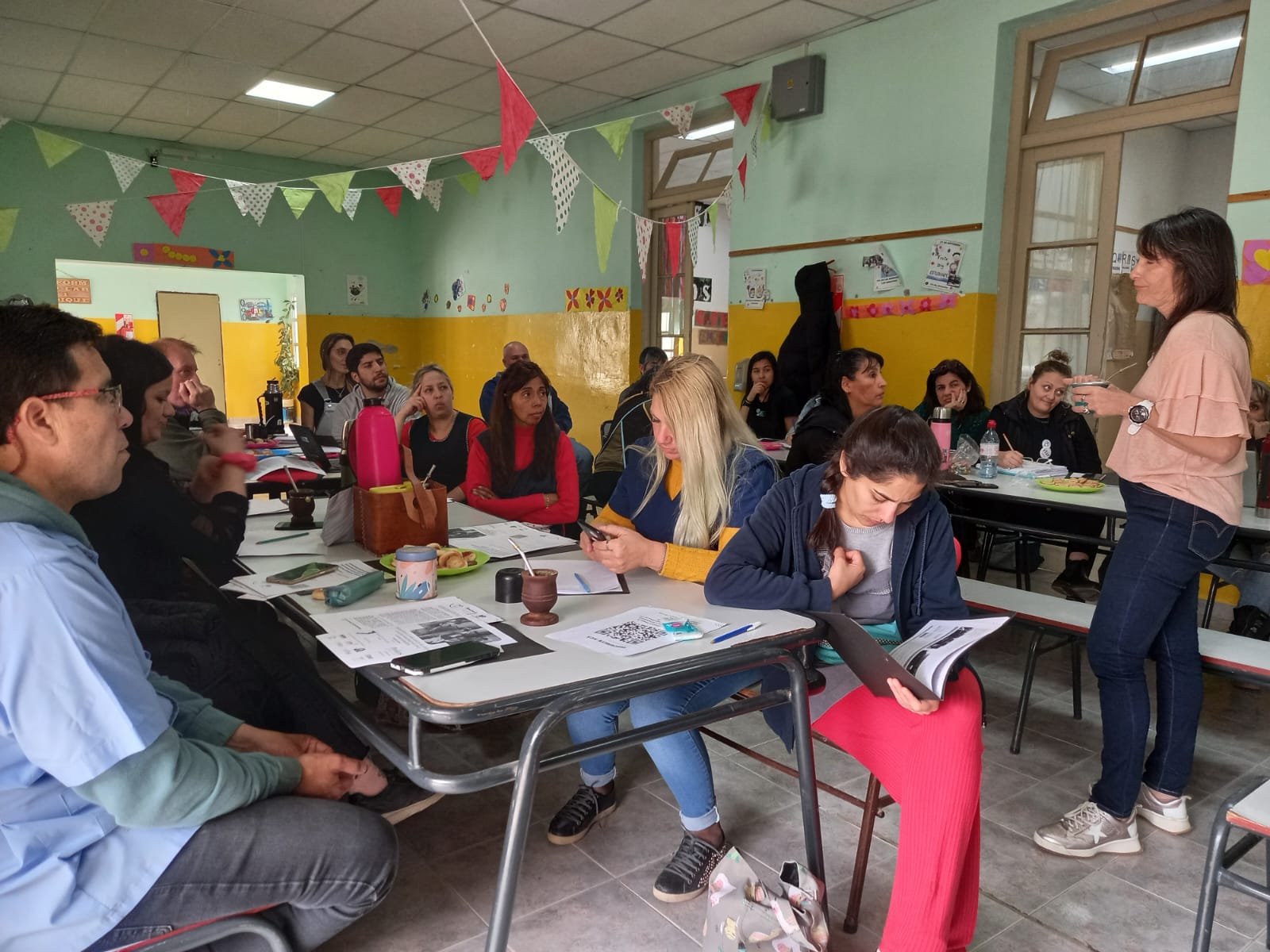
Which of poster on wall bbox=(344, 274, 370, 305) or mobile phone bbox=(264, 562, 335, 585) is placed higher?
poster on wall bbox=(344, 274, 370, 305)

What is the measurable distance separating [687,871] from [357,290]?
884 centimetres

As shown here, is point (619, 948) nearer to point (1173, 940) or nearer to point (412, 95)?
point (1173, 940)

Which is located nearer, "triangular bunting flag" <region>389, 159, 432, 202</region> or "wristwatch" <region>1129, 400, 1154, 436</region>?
"wristwatch" <region>1129, 400, 1154, 436</region>

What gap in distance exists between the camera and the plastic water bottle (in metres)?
3.60

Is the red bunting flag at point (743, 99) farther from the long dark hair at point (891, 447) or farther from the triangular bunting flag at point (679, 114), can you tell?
the long dark hair at point (891, 447)

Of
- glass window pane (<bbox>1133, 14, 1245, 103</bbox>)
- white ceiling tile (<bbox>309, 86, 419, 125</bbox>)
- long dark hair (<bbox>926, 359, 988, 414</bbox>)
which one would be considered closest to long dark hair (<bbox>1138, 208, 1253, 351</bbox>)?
long dark hair (<bbox>926, 359, 988, 414</bbox>)

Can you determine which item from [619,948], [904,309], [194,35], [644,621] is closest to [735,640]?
[644,621]

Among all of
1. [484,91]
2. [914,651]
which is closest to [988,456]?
[914,651]

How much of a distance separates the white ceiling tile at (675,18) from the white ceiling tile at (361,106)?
221 cm

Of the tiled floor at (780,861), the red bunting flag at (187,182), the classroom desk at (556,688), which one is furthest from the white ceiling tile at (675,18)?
the classroom desk at (556,688)

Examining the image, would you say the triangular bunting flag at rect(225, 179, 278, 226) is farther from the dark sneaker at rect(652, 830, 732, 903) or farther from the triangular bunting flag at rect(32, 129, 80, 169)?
the dark sneaker at rect(652, 830, 732, 903)

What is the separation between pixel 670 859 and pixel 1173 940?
1.07m

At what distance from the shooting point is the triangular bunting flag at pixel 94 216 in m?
6.96

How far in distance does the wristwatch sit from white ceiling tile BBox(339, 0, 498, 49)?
428cm
